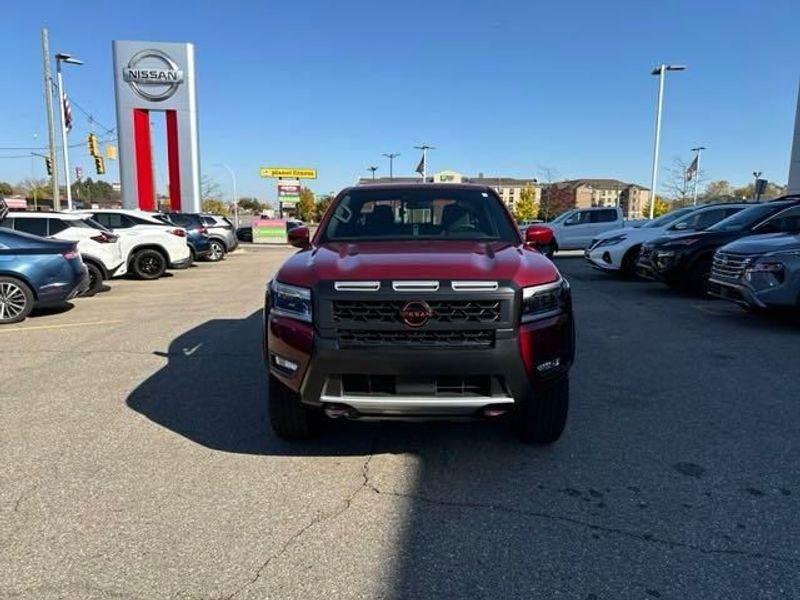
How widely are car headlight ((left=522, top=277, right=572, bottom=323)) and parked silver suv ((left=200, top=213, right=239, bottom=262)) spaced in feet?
63.6

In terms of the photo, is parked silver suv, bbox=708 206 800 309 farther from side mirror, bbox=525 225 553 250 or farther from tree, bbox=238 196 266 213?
tree, bbox=238 196 266 213

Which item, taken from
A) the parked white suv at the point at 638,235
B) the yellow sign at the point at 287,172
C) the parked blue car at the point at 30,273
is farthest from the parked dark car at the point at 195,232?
the yellow sign at the point at 287,172

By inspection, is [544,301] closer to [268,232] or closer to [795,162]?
[795,162]

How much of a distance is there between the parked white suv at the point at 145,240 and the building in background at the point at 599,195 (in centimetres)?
7753

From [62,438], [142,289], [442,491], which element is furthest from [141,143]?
[442,491]

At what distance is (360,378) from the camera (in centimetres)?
334

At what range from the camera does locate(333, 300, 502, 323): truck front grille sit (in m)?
3.26

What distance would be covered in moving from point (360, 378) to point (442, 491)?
798mm

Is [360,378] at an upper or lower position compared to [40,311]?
upper

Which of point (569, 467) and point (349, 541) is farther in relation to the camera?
point (569, 467)

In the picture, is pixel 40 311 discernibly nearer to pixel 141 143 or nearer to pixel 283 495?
pixel 283 495

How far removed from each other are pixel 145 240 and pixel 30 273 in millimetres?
5950

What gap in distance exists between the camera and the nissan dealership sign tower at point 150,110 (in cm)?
2809

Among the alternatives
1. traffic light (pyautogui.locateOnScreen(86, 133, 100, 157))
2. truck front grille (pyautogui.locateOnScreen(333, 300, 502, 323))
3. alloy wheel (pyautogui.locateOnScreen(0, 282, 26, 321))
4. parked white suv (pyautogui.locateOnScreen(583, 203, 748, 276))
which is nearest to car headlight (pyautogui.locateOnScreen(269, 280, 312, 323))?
truck front grille (pyautogui.locateOnScreen(333, 300, 502, 323))
